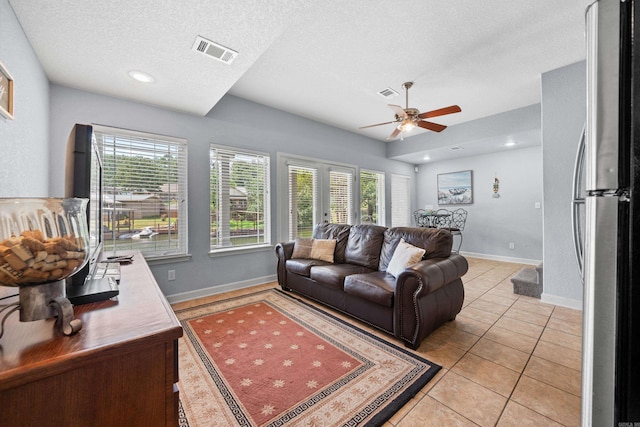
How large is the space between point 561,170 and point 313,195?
3377 millimetres

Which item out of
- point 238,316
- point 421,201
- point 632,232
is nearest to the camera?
point 632,232

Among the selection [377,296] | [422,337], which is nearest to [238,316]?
[377,296]

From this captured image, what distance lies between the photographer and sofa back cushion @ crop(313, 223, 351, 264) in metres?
3.33

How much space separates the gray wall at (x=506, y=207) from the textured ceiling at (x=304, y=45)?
82.8 inches

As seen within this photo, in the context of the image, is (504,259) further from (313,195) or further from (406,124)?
(313,195)

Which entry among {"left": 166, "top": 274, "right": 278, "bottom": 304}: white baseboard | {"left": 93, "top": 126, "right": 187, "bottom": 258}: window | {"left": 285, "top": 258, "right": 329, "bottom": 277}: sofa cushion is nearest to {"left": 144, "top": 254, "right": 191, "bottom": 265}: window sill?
{"left": 93, "top": 126, "right": 187, "bottom": 258}: window

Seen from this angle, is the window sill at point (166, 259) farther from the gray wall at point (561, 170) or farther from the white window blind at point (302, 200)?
the gray wall at point (561, 170)

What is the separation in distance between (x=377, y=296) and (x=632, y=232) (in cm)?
176

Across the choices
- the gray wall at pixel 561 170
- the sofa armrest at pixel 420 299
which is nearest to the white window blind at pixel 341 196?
the sofa armrest at pixel 420 299

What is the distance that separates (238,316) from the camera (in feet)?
8.84

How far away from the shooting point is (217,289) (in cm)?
345

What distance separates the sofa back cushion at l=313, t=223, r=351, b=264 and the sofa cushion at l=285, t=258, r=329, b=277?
9.2 inches

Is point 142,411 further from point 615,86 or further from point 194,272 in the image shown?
point 194,272

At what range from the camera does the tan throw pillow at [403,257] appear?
2361 mm
